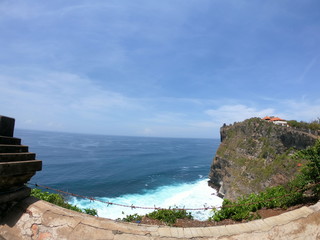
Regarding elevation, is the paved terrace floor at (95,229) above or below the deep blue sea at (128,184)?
above

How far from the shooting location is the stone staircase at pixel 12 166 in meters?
3.11

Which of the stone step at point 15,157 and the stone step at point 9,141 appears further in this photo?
the stone step at point 9,141

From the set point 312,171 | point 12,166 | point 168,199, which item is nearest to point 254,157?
point 168,199

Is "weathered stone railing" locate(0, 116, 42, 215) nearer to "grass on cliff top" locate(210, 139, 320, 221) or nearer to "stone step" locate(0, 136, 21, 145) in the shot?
"stone step" locate(0, 136, 21, 145)

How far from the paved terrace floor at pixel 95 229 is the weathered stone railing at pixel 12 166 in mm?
241

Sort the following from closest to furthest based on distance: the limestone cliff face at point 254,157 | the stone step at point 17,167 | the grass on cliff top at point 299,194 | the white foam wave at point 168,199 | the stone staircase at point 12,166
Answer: the stone step at point 17,167 → the stone staircase at point 12,166 → the grass on cliff top at point 299,194 → the white foam wave at point 168,199 → the limestone cliff face at point 254,157

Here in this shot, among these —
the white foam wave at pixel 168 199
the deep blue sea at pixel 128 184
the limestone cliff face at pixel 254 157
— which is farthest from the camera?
the deep blue sea at pixel 128 184

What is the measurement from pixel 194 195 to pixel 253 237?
1659 inches

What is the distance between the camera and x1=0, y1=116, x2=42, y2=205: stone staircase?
3105 millimetres

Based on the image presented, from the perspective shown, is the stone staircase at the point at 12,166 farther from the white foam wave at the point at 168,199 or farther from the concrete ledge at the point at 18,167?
the white foam wave at the point at 168,199

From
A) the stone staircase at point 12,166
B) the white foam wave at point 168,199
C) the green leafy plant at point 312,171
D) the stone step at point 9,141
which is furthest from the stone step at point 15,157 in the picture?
the white foam wave at point 168,199

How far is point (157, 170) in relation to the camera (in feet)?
212

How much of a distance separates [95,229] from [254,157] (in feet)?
145

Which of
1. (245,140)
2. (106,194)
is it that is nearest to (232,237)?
(106,194)
